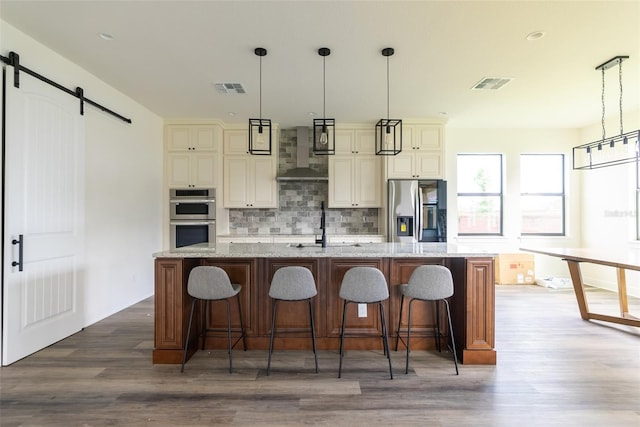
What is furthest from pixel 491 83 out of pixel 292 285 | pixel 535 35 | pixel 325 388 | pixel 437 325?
pixel 325 388

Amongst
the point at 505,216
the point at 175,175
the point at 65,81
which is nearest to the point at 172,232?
the point at 175,175

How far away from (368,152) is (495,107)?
6.35ft

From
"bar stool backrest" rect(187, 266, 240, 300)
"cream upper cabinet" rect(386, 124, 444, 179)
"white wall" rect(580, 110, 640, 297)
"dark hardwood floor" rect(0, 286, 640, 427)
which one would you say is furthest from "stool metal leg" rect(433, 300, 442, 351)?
"white wall" rect(580, 110, 640, 297)

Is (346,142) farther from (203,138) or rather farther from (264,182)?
(203,138)

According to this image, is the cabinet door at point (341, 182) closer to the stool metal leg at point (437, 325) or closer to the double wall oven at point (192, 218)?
the double wall oven at point (192, 218)

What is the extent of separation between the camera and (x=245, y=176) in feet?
17.6

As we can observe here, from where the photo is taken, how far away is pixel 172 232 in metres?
5.09

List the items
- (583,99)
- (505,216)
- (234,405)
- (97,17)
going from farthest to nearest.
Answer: (505,216) → (583,99) → (97,17) → (234,405)

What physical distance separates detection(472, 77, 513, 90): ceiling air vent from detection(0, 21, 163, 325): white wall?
4.42 m

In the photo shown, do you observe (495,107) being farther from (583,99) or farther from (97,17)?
(97,17)

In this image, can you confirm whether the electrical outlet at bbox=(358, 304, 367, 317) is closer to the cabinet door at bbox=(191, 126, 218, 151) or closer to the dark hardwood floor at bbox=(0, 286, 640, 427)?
the dark hardwood floor at bbox=(0, 286, 640, 427)

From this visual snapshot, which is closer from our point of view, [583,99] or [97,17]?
[97,17]

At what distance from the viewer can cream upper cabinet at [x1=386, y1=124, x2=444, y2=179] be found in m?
Result: 5.18

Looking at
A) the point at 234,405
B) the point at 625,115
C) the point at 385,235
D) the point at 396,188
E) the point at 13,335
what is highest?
the point at 625,115
